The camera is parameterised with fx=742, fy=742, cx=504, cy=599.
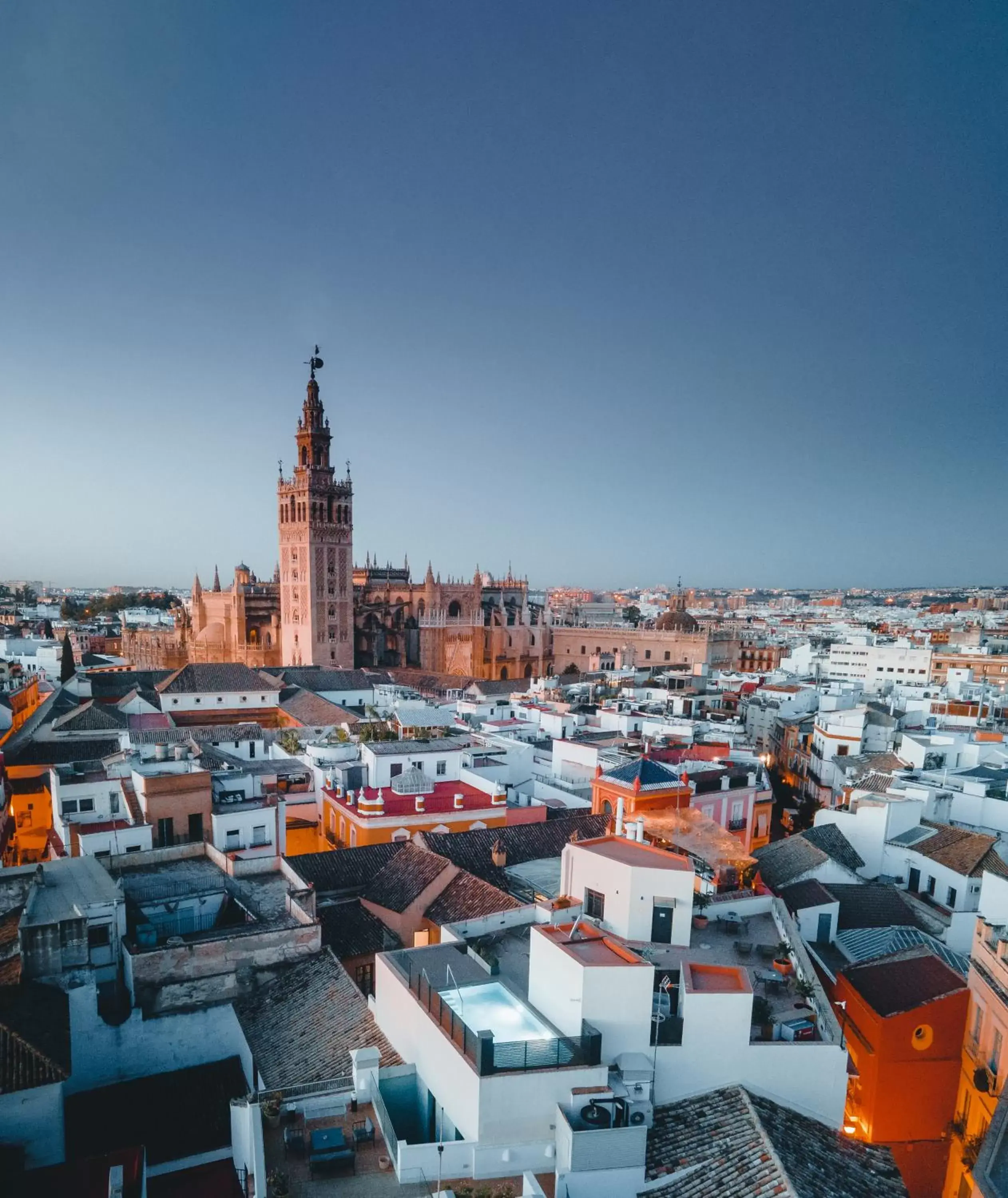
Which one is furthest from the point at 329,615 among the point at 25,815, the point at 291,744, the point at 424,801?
the point at 424,801

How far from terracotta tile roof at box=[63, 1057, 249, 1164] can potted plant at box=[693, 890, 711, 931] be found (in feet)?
24.3

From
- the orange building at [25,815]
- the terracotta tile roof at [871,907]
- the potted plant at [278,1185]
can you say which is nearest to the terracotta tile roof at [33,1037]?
the potted plant at [278,1185]

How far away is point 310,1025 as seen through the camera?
11.6 m

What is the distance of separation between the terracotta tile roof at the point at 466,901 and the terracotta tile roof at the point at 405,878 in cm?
41

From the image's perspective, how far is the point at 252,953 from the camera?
12789 millimetres

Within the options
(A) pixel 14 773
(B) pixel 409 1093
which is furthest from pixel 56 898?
(A) pixel 14 773

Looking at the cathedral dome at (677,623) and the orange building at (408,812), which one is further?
the cathedral dome at (677,623)

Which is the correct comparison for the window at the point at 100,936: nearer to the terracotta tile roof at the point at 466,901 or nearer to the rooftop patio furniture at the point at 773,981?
the terracotta tile roof at the point at 466,901

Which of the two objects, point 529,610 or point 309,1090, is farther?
point 529,610

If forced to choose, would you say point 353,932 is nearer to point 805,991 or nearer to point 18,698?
point 805,991

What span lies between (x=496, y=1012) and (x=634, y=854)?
364 centimetres

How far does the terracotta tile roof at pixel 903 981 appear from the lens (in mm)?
11891

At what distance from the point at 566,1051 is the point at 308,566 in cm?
4777

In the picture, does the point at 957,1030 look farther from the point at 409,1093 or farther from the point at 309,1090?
the point at 309,1090
